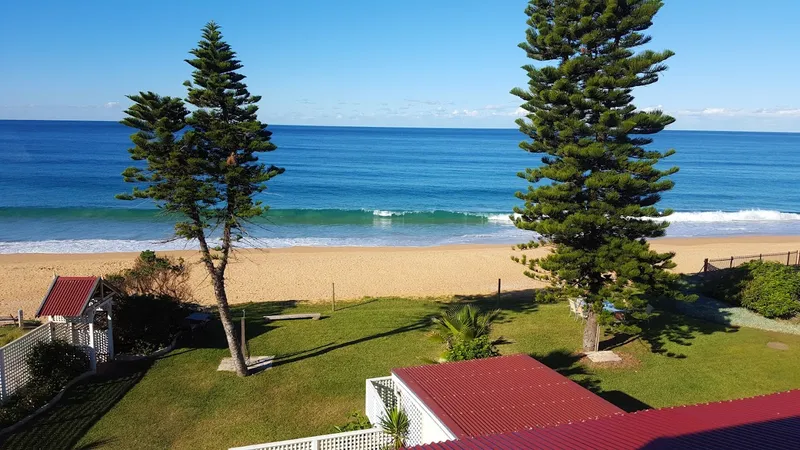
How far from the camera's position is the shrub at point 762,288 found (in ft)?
53.7

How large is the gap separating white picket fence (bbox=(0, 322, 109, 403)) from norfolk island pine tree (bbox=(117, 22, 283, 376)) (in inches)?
118

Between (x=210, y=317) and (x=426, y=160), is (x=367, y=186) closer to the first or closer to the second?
(x=426, y=160)

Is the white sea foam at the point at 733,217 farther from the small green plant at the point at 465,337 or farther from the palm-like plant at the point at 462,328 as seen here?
the small green plant at the point at 465,337

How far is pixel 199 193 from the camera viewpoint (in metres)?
11.8

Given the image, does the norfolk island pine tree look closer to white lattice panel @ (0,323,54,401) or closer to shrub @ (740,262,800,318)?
white lattice panel @ (0,323,54,401)

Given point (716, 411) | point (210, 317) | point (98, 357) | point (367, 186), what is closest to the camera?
point (716, 411)

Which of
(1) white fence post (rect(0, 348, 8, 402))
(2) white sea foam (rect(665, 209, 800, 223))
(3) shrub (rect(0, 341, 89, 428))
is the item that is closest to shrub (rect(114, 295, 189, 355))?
(3) shrub (rect(0, 341, 89, 428))

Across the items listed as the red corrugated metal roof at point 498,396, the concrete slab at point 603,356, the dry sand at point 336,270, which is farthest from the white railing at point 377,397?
the dry sand at point 336,270

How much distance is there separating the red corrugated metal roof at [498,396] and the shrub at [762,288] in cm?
1044

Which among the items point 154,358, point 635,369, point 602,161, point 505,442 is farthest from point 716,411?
point 154,358

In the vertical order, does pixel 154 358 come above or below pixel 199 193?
below

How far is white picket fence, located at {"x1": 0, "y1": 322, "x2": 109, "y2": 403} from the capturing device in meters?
10.9

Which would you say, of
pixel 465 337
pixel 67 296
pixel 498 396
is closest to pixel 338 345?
pixel 465 337

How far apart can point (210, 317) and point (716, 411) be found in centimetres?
1303
